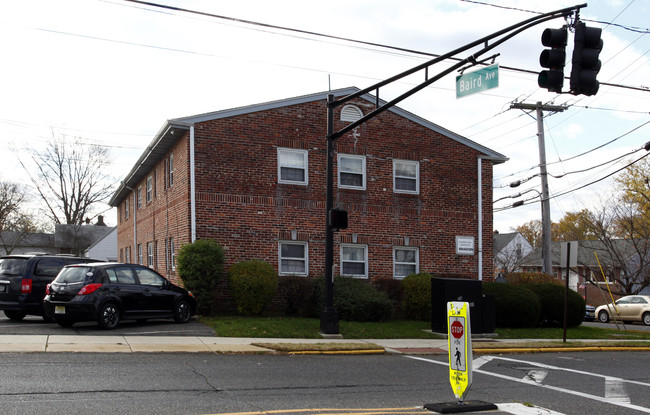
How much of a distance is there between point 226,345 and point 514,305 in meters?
10.1

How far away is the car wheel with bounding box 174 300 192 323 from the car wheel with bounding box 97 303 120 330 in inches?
71.6

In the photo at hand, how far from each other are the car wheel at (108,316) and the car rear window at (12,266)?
3.16 meters

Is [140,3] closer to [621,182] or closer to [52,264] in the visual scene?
[52,264]

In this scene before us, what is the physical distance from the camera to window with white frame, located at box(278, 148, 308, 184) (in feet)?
66.4

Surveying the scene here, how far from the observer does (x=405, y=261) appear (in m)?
21.7

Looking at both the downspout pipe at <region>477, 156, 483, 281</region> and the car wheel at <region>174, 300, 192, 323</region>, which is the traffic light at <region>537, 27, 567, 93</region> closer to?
the car wheel at <region>174, 300, 192, 323</region>

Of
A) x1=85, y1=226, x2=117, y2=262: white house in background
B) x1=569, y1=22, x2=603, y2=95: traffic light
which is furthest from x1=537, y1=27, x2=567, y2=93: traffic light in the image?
x1=85, y1=226, x2=117, y2=262: white house in background

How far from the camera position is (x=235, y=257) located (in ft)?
63.1

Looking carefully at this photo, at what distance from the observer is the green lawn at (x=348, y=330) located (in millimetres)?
14986

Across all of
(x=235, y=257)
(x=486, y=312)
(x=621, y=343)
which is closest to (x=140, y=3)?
(x=235, y=257)

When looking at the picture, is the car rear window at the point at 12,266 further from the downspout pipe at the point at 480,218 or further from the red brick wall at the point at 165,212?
the downspout pipe at the point at 480,218

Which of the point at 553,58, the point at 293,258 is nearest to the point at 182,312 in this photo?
the point at 293,258

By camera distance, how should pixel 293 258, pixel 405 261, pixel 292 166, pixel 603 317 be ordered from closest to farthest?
pixel 293 258
pixel 292 166
pixel 405 261
pixel 603 317

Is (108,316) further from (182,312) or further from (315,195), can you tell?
(315,195)
